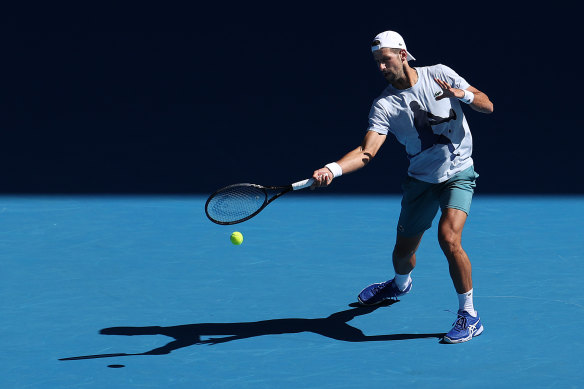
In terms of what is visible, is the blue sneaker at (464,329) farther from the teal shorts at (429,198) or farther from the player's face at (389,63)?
the player's face at (389,63)

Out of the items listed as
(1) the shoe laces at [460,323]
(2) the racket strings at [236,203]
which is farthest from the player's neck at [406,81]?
(1) the shoe laces at [460,323]

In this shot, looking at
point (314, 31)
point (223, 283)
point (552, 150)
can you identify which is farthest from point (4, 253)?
point (314, 31)

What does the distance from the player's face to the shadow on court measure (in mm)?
1535

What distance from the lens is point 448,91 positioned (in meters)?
6.75

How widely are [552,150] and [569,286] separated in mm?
4317

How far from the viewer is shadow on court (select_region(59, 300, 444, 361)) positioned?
268 inches

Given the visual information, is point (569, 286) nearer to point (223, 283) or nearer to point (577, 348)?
point (577, 348)

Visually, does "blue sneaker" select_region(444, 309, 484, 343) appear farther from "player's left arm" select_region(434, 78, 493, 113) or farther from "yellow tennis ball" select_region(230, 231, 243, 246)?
"yellow tennis ball" select_region(230, 231, 243, 246)

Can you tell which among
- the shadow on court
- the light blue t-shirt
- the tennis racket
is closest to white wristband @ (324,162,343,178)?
the tennis racket

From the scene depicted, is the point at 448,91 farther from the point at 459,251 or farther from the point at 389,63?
the point at 459,251

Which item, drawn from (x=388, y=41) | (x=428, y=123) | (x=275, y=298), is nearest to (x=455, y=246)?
(x=428, y=123)

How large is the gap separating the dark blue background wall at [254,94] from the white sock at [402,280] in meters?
3.28

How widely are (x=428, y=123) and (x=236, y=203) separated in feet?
4.12

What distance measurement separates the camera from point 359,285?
7.88 metres
